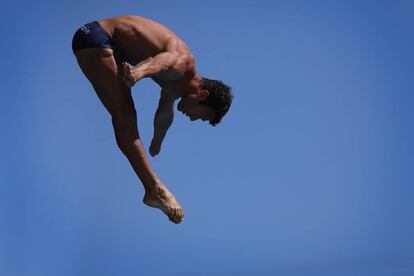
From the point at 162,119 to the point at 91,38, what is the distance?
1.42m

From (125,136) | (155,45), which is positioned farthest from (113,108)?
(155,45)

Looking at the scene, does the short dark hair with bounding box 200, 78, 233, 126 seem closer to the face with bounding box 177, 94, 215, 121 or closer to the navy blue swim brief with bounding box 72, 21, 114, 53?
the face with bounding box 177, 94, 215, 121

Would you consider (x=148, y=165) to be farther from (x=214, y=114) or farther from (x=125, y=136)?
(x=214, y=114)

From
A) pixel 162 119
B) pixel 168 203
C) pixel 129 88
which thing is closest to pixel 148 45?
pixel 129 88

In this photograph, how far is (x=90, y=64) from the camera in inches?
297

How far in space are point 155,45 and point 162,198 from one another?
5.69 ft

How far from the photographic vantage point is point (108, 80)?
7.39 meters

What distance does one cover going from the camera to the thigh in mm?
7309

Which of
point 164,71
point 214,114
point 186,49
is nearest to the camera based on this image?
point 164,71

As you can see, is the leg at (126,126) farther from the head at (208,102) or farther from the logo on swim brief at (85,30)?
the head at (208,102)

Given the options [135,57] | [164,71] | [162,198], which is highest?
[135,57]

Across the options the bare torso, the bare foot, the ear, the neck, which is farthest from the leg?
the ear

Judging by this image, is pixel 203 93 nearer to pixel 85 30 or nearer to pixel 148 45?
pixel 148 45

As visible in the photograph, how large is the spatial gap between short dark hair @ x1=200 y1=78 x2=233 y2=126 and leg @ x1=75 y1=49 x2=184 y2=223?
35.0 inches
